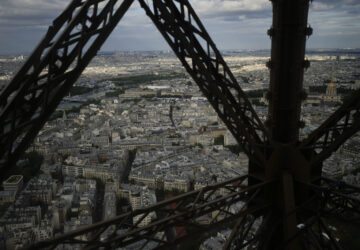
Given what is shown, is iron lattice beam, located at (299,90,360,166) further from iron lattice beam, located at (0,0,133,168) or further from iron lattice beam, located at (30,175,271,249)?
iron lattice beam, located at (0,0,133,168)

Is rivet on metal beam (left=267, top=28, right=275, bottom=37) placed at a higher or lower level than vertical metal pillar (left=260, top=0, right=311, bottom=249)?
higher

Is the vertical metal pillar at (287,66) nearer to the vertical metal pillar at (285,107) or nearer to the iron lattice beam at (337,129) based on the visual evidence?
the vertical metal pillar at (285,107)

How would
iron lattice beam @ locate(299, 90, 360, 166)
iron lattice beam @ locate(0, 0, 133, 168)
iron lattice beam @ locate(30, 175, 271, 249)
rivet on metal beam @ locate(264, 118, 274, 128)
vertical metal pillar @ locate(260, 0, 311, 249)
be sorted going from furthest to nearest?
rivet on metal beam @ locate(264, 118, 274, 128), vertical metal pillar @ locate(260, 0, 311, 249), iron lattice beam @ locate(299, 90, 360, 166), iron lattice beam @ locate(30, 175, 271, 249), iron lattice beam @ locate(0, 0, 133, 168)

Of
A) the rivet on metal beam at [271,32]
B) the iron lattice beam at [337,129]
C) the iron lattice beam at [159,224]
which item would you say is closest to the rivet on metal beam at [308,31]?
the rivet on metal beam at [271,32]

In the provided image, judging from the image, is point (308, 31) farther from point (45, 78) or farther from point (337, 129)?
point (45, 78)

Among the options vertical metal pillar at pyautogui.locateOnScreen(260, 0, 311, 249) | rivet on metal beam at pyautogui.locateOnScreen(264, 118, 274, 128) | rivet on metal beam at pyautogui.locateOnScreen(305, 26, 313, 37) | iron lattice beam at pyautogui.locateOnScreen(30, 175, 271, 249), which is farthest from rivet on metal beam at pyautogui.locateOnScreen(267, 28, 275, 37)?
iron lattice beam at pyautogui.locateOnScreen(30, 175, 271, 249)

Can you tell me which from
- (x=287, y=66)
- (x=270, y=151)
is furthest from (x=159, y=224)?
(x=287, y=66)

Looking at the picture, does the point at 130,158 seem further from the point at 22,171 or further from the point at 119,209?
the point at 119,209

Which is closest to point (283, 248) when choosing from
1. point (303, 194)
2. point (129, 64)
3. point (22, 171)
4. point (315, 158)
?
point (303, 194)
